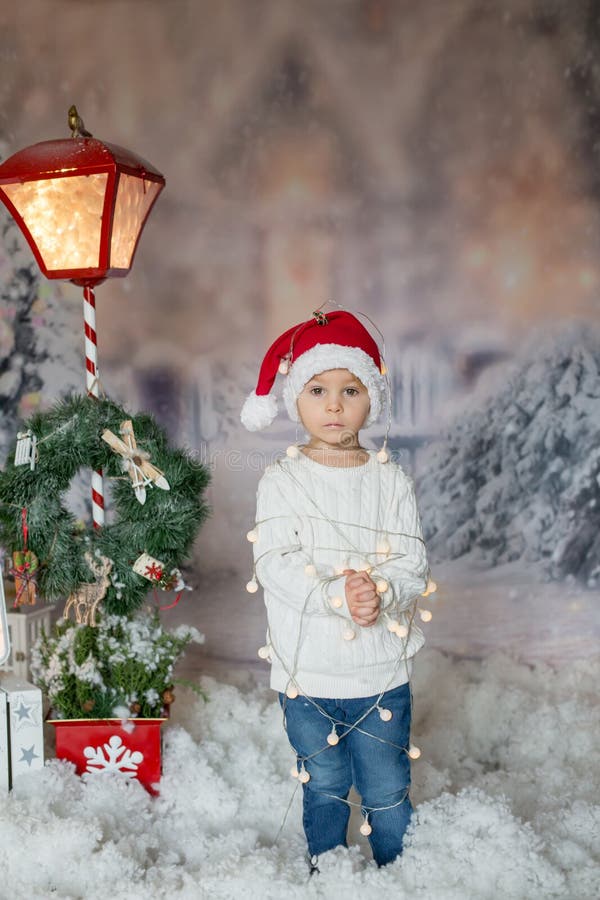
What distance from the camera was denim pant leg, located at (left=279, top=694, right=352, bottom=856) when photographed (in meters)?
2.39

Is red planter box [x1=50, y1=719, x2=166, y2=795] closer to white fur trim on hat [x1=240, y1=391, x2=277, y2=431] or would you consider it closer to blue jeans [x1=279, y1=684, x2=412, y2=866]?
blue jeans [x1=279, y1=684, x2=412, y2=866]

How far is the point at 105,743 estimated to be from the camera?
9.13 ft

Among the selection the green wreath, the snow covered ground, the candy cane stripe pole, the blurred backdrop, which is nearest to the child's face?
the green wreath

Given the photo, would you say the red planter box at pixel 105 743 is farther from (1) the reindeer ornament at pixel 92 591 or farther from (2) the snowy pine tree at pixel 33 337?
(2) the snowy pine tree at pixel 33 337

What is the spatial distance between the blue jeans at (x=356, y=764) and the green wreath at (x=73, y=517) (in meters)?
0.63

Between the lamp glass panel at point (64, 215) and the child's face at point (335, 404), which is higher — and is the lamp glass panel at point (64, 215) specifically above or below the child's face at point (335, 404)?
above

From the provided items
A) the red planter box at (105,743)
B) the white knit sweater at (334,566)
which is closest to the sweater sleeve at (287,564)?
the white knit sweater at (334,566)

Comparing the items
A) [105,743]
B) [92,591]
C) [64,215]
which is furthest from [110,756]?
[64,215]

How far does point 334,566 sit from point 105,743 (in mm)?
945

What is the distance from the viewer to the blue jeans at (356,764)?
2.37 metres

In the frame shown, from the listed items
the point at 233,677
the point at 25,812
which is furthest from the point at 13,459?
the point at 233,677

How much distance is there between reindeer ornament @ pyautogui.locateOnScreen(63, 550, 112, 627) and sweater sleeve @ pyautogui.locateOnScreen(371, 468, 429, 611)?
0.85m

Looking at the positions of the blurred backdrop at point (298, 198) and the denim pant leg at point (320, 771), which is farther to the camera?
the blurred backdrop at point (298, 198)

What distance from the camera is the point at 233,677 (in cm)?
420
